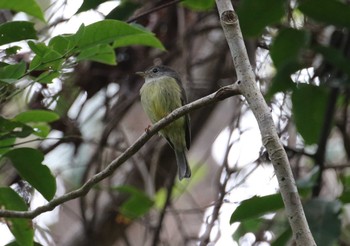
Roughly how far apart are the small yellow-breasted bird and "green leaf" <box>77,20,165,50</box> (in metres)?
1.76

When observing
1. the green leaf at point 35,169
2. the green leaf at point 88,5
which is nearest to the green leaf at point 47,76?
the green leaf at point 35,169

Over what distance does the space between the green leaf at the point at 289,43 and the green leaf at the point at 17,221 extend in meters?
1.21

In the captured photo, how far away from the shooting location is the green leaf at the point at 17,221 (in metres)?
2.99

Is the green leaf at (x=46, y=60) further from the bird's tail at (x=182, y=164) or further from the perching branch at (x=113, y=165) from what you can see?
the bird's tail at (x=182, y=164)

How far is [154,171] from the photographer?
15.5 feet

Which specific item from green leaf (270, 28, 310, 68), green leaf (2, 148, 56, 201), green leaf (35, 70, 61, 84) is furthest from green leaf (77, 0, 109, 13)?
green leaf (270, 28, 310, 68)

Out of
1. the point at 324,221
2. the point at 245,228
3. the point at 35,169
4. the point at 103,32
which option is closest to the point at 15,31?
the point at 103,32

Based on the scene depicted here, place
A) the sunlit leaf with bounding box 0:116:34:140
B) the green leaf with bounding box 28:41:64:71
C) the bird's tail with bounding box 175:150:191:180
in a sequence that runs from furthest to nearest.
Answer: the bird's tail with bounding box 175:150:191:180, the sunlit leaf with bounding box 0:116:34:140, the green leaf with bounding box 28:41:64:71

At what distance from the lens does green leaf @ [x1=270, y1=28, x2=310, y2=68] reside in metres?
2.89

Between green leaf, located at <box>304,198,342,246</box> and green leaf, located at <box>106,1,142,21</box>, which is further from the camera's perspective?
green leaf, located at <box>106,1,142,21</box>

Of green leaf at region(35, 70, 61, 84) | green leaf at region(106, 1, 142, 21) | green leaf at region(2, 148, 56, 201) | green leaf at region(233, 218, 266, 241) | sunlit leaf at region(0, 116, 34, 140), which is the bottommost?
green leaf at region(233, 218, 266, 241)

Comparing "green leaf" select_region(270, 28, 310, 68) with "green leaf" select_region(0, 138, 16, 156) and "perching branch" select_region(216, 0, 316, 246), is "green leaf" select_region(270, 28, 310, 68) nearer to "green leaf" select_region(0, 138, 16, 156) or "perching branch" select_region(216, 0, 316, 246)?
"perching branch" select_region(216, 0, 316, 246)

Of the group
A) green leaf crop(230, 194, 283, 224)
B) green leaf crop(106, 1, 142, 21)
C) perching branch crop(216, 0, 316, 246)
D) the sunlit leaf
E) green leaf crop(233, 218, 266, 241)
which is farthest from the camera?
green leaf crop(233, 218, 266, 241)

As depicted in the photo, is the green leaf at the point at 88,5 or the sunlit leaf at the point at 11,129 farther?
the green leaf at the point at 88,5
